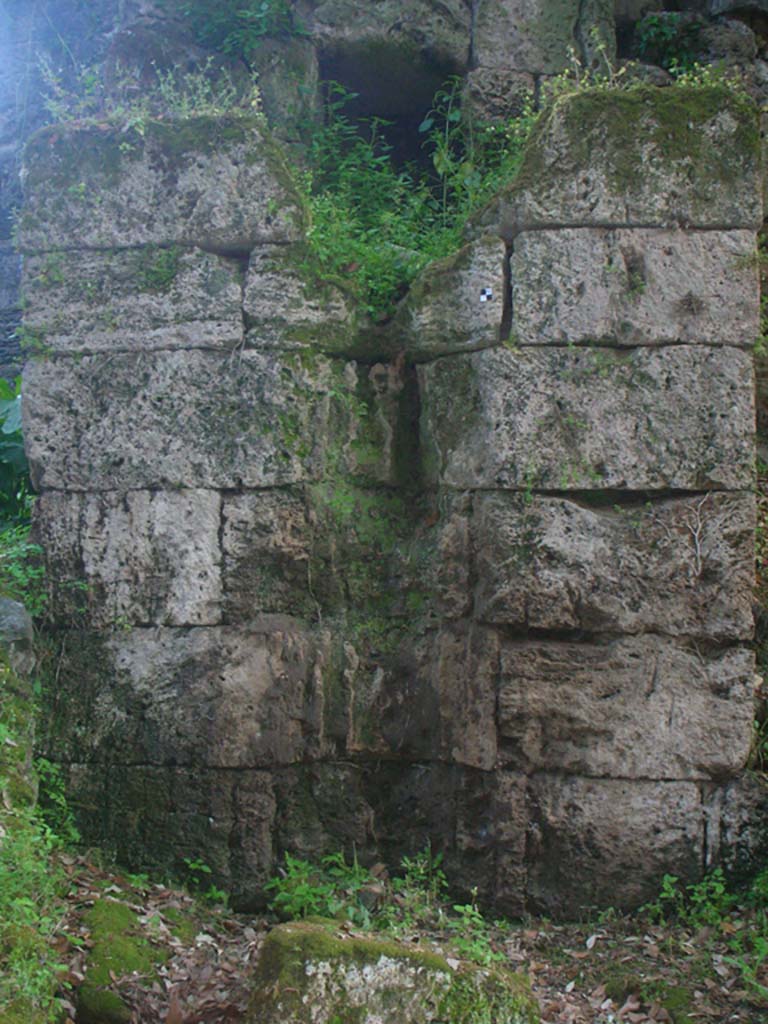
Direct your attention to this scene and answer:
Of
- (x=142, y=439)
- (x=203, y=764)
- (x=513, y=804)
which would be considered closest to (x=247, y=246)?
(x=142, y=439)

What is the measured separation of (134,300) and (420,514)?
181 centimetres

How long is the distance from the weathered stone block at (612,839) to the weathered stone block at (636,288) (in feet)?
Answer: 7.00

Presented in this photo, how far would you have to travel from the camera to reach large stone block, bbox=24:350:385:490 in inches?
210

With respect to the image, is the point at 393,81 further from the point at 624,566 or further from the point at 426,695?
the point at 426,695

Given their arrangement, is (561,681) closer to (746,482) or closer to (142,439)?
(746,482)

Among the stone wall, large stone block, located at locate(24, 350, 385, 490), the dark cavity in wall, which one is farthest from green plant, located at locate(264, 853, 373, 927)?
the dark cavity in wall

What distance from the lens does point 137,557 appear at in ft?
17.5

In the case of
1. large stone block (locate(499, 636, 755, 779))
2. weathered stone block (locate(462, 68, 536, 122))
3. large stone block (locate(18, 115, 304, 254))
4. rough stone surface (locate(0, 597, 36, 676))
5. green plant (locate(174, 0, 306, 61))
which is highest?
green plant (locate(174, 0, 306, 61))

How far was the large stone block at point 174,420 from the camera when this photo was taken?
533 centimetres

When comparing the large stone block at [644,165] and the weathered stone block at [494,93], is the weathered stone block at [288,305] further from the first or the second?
the weathered stone block at [494,93]

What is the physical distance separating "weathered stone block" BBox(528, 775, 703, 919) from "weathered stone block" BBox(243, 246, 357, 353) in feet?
8.23

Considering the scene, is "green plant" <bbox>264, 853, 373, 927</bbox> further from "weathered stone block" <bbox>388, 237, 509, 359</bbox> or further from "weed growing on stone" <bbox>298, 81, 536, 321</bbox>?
"weed growing on stone" <bbox>298, 81, 536, 321</bbox>

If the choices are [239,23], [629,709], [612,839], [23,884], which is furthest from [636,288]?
[23,884]

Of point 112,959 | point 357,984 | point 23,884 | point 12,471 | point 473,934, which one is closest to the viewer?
point 357,984
